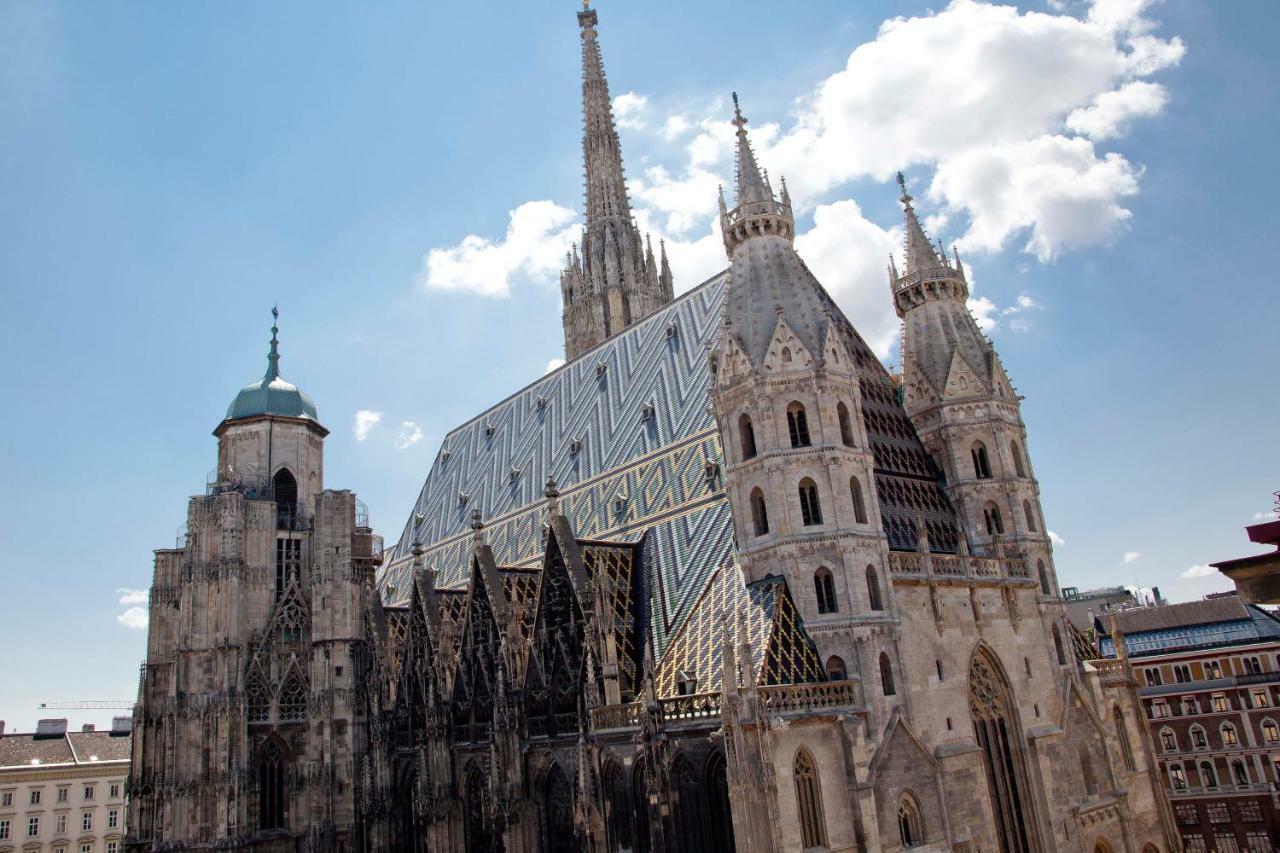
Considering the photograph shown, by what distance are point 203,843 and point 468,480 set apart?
22.5m

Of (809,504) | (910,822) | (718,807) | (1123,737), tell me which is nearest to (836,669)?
(910,822)

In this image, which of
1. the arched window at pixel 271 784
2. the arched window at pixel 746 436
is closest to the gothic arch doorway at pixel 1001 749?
the arched window at pixel 746 436

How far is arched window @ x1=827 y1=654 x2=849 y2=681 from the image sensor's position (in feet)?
93.2

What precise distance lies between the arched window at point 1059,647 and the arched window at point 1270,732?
33.0m

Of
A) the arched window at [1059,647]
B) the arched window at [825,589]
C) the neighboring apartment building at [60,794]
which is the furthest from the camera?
the neighboring apartment building at [60,794]

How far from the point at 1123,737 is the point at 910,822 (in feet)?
45.2

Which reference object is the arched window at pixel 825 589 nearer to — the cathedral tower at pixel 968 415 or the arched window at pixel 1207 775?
the cathedral tower at pixel 968 415

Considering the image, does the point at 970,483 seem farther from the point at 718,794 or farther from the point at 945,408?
the point at 718,794

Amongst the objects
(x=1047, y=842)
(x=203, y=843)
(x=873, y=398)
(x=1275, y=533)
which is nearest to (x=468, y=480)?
(x=203, y=843)

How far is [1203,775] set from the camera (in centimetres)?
5947

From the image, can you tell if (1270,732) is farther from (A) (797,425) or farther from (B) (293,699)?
(B) (293,699)

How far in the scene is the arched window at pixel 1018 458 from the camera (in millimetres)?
37125

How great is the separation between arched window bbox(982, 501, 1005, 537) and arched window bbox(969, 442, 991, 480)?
3.98ft

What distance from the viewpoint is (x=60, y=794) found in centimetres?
6519
